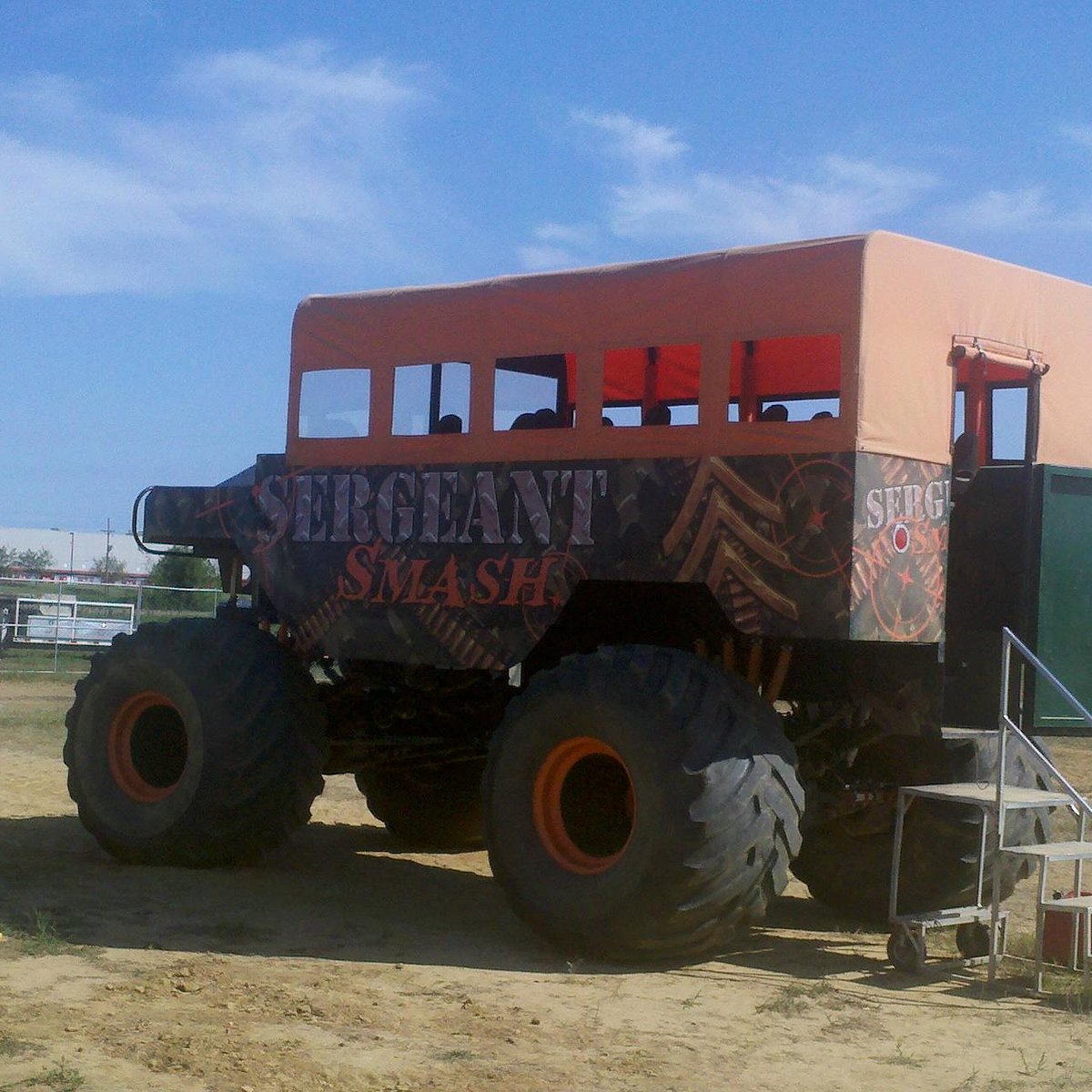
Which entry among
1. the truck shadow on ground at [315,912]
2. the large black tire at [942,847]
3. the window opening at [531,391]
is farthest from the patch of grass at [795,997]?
the window opening at [531,391]

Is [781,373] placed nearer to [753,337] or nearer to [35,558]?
[753,337]

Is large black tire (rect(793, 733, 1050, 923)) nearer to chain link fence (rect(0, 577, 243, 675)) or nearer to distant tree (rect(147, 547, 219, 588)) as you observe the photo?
chain link fence (rect(0, 577, 243, 675))

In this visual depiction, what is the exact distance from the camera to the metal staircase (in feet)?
23.8

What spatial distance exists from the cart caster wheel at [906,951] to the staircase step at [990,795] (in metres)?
0.69

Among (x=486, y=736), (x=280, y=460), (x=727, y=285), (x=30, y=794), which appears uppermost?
(x=727, y=285)

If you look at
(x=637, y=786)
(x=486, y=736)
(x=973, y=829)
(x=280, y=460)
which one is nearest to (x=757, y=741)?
(x=637, y=786)

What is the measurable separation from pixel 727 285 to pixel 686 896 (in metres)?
3.05

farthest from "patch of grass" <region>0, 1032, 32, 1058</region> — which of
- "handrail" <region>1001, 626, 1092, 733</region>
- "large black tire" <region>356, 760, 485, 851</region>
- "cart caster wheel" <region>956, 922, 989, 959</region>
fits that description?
"large black tire" <region>356, 760, 485, 851</region>

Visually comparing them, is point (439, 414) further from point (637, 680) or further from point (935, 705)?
point (935, 705)

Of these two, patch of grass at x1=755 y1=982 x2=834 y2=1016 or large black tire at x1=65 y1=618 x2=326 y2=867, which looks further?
large black tire at x1=65 y1=618 x2=326 y2=867

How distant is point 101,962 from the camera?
7242 mm

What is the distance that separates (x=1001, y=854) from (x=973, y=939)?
0.83m

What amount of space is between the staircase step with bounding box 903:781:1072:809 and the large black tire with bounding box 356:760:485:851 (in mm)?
4259

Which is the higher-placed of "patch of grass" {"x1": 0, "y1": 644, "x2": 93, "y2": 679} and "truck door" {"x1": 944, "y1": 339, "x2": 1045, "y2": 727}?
"truck door" {"x1": 944, "y1": 339, "x2": 1045, "y2": 727}
